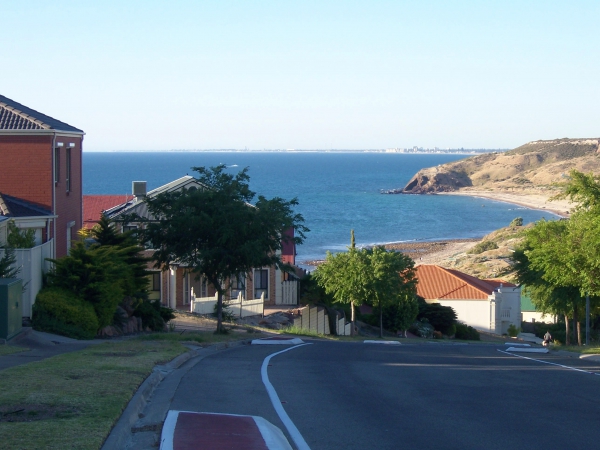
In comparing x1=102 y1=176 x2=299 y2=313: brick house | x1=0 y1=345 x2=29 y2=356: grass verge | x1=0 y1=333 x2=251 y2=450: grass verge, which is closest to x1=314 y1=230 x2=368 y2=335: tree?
x1=102 y1=176 x2=299 y2=313: brick house

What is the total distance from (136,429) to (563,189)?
1945 cm

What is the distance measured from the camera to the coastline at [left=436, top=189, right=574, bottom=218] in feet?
428

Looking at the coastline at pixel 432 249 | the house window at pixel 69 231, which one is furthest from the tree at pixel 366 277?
the coastline at pixel 432 249

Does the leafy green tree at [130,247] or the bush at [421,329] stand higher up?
the leafy green tree at [130,247]

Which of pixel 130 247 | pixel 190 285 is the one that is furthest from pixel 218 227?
pixel 190 285

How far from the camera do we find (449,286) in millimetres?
46625

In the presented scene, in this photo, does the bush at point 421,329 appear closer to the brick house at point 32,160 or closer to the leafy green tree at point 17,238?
the brick house at point 32,160

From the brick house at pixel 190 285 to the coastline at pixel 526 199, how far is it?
92.7m

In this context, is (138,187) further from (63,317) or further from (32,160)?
(63,317)

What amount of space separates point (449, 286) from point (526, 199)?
11074 cm

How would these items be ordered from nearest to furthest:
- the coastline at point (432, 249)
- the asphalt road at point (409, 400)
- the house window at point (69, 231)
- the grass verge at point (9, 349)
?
the asphalt road at point (409, 400) < the grass verge at point (9, 349) < the house window at point (69, 231) < the coastline at point (432, 249)

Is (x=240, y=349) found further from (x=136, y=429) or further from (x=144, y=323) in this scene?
(x=136, y=429)

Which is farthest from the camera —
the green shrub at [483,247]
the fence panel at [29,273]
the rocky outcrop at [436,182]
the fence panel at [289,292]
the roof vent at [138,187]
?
the rocky outcrop at [436,182]

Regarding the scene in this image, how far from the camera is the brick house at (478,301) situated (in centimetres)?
4494
